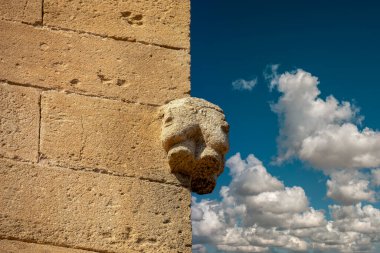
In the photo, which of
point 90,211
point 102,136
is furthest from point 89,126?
point 90,211

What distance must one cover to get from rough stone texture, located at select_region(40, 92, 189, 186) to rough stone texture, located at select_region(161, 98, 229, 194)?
12cm

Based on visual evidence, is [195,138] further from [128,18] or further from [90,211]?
[128,18]

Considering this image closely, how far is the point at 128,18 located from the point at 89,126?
3.35ft

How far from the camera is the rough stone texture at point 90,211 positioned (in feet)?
12.2

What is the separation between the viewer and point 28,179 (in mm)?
3814

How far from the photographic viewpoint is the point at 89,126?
4.09 m

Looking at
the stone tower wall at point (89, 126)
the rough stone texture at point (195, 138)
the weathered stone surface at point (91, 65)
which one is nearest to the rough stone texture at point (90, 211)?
the stone tower wall at point (89, 126)

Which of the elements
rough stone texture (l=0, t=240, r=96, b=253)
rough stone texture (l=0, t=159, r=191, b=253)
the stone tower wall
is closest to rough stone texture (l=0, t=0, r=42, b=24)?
the stone tower wall

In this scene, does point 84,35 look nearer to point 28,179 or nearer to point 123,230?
point 28,179

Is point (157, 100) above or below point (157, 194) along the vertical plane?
above

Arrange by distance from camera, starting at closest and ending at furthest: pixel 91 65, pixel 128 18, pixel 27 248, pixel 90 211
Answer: pixel 27 248, pixel 90 211, pixel 91 65, pixel 128 18

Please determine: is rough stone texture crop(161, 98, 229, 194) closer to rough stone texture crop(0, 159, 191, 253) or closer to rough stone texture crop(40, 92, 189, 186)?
rough stone texture crop(40, 92, 189, 186)

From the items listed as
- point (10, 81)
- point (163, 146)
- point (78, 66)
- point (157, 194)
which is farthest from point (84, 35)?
point (157, 194)

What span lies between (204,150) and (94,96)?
0.91 meters
